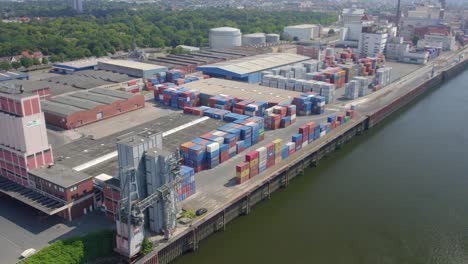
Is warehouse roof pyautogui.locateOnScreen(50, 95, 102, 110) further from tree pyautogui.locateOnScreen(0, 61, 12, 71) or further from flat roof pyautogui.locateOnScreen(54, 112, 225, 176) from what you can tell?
tree pyautogui.locateOnScreen(0, 61, 12, 71)

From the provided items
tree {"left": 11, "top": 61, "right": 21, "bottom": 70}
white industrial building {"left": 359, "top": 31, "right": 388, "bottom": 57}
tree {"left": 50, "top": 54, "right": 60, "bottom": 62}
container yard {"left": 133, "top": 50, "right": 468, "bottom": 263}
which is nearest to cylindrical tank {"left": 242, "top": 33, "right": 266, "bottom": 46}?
white industrial building {"left": 359, "top": 31, "right": 388, "bottom": 57}

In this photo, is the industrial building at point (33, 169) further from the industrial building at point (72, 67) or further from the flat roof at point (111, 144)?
the industrial building at point (72, 67)

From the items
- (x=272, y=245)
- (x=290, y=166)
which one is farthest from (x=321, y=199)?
(x=272, y=245)

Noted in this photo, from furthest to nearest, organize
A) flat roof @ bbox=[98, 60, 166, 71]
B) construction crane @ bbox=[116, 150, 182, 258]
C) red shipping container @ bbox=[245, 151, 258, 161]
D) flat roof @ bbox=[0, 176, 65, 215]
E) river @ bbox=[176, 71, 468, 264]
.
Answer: flat roof @ bbox=[98, 60, 166, 71]
red shipping container @ bbox=[245, 151, 258, 161]
flat roof @ bbox=[0, 176, 65, 215]
river @ bbox=[176, 71, 468, 264]
construction crane @ bbox=[116, 150, 182, 258]

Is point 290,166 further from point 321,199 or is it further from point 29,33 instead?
point 29,33

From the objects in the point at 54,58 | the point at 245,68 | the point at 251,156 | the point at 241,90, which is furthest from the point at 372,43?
the point at 251,156
